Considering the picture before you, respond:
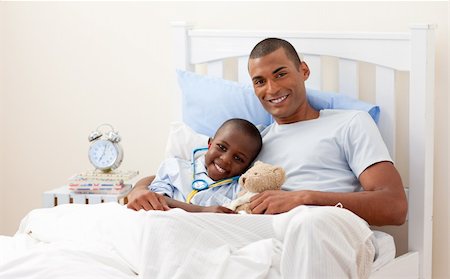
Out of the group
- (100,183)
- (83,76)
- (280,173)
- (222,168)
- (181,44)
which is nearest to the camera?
(280,173)

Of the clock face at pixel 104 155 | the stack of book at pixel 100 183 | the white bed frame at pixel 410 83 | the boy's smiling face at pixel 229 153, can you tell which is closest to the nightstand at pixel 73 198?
the stack of book at pixel 100 183

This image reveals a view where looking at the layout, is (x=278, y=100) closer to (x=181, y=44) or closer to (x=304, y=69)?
(x=304, y=69)

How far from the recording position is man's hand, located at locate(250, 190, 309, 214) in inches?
95.0

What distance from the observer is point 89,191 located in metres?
2.99

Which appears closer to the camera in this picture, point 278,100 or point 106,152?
point 278,100

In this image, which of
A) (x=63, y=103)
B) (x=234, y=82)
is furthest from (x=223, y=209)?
(x=63, y=103)

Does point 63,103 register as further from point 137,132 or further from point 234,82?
point 234,82

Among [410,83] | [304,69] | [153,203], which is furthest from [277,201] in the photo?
[410,83]

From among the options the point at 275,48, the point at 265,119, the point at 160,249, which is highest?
the point at 275,48

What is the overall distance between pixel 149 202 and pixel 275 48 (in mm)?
588

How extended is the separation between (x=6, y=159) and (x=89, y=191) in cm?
88

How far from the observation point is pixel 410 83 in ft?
8.89

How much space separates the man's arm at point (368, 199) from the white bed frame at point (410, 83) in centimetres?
16

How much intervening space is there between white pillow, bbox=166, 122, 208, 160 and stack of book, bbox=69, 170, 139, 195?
213 mm
